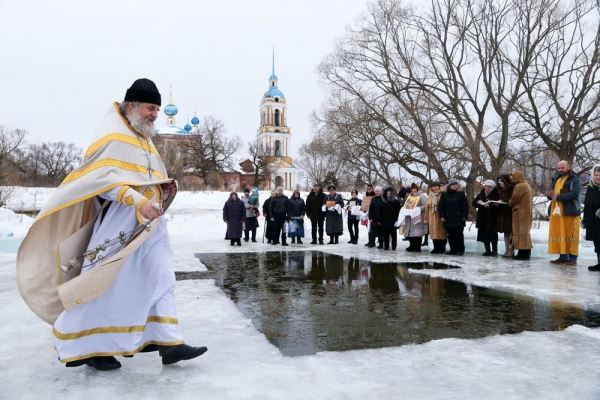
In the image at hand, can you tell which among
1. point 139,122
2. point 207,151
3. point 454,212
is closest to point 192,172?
point 207,151

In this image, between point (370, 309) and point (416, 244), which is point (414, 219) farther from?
point (370, 309)

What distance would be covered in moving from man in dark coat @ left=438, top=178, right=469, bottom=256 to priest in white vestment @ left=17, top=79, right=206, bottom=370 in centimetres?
819

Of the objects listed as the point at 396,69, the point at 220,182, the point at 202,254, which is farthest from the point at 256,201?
the point at 220,182

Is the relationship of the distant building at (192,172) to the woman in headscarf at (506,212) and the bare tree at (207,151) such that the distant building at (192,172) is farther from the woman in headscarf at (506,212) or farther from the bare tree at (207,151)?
the woman in headscarf at (506,212)

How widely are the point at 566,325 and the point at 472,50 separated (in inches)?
794

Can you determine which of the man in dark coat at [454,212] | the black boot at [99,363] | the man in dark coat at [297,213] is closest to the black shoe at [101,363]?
the black boot at [99,363]

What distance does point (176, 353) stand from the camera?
342cm

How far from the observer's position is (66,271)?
3391 mm

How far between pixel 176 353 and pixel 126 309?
452 mm

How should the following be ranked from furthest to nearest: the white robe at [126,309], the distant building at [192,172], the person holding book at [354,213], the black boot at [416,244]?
the distant building at [192,172], the person holding book at [354,213], the black boot at [416,244], the white robe at [126,309]

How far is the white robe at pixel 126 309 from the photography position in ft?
10.8

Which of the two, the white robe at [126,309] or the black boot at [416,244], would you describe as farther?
the black boot at [416,244]

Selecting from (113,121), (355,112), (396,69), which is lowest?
(113,121)

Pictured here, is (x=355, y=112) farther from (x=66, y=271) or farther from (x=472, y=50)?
(x=66, y=271)
